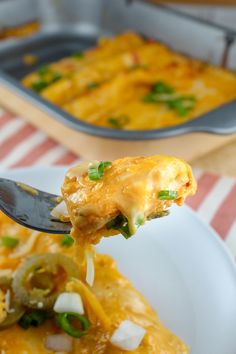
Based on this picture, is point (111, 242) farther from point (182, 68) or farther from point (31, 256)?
point (182, 68)

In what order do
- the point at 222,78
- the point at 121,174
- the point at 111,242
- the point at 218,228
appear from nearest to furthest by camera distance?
the point at 121,174 → the point at 111,242 → the point at 218,228 → the point at 222,78

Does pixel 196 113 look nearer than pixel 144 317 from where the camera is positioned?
No

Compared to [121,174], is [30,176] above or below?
below

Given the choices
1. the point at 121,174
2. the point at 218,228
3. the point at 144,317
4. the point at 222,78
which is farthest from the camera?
the point at 222,78

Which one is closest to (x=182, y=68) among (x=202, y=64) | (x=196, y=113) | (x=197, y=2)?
(x=202, y=64)

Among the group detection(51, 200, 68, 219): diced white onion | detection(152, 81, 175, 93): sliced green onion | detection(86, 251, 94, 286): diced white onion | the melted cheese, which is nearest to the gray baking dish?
the melted cheese

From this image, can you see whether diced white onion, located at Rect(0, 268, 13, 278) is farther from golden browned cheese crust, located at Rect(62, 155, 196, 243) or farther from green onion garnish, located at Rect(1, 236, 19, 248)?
golden browned cheese crust, located at Rect(62, 155, 196, 243)
